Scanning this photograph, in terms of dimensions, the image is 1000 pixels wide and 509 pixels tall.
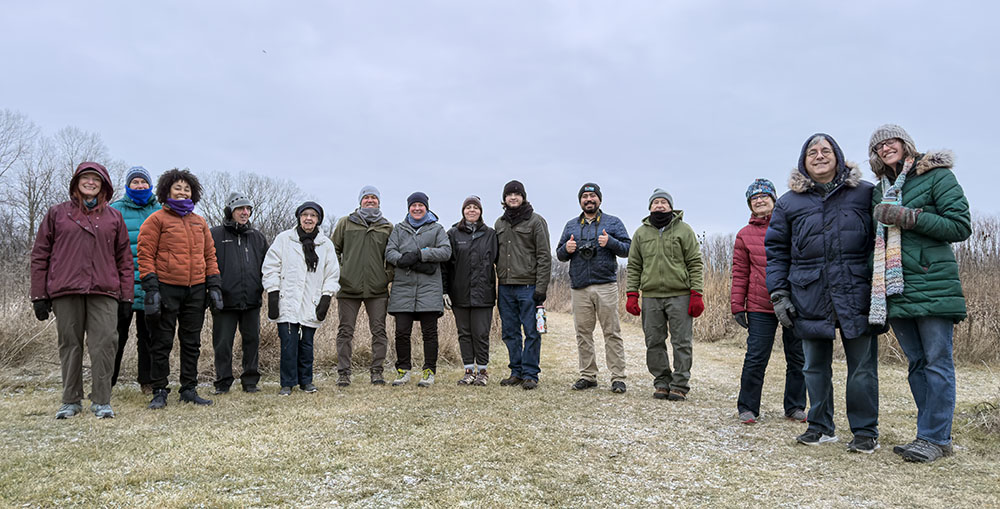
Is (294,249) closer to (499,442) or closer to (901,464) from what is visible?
(499,442)

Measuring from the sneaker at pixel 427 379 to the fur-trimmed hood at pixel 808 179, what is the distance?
12.2ft

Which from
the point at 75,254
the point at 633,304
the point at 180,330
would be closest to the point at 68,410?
the point at 180,330

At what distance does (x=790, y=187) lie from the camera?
13.1ft

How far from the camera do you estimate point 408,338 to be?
605cm

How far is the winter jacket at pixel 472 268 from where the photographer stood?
6059 mm

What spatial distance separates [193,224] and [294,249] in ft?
3.07

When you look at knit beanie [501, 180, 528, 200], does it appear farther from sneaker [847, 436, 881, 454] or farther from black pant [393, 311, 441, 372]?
sneaker [847, 436, 881, 454]

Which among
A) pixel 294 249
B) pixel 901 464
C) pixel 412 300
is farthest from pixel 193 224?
pixel 901 464

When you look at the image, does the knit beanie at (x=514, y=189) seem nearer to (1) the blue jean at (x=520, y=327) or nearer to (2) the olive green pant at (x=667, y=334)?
(1) the blue jean at (x=520, y=327)

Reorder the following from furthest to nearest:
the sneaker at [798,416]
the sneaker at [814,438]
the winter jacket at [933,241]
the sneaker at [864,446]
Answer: the sneaker at [798,416] < the sneaker at [814,438] < the sneaker at [864,446] < the winter jacket at [933,241]

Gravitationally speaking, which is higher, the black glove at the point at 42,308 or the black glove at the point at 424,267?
the black glove at the point at 424,267

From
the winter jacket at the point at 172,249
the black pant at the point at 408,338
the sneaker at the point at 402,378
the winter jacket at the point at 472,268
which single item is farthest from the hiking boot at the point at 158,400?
the winter jacket at the point at 472,268

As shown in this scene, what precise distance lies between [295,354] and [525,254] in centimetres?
243

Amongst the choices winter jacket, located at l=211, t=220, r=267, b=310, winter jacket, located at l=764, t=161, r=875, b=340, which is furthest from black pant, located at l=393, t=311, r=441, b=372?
winter jacket, located at l=764, t=161, r=875, b=340
